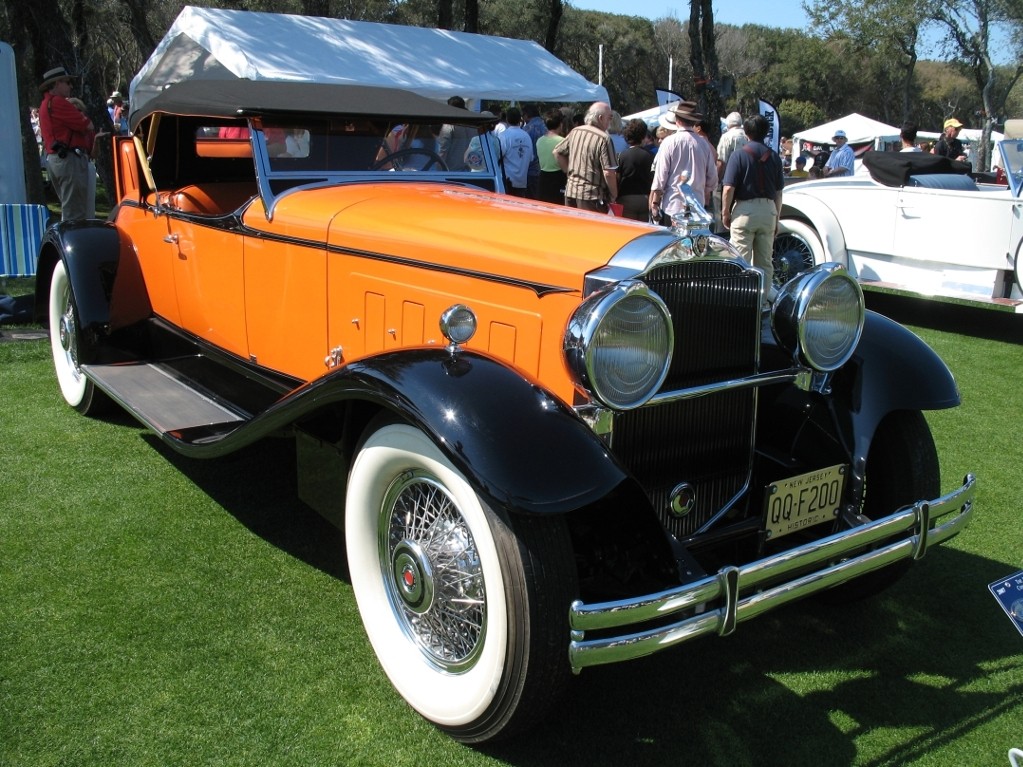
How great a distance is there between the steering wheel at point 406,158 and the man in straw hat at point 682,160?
12.9 feet

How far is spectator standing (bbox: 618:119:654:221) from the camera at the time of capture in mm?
9211

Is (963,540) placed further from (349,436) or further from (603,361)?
(349,436)

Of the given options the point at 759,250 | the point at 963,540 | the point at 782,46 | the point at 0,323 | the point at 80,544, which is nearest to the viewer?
the point at 80,544

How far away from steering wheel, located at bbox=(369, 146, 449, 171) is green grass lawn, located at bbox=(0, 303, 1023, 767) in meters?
1.60

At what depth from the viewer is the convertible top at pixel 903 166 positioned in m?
8.44

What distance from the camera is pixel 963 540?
3756mm

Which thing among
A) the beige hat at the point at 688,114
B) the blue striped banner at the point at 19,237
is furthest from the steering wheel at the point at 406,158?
the blue striped banner at the point at 19,237

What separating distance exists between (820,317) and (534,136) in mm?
9983

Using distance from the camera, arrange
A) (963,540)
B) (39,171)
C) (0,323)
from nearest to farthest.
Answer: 1. (963,540)
2. (0,323)
3. (39,171)

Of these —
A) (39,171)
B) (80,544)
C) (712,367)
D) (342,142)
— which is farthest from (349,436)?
(39,171)

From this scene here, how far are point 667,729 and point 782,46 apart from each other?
64.4 metres

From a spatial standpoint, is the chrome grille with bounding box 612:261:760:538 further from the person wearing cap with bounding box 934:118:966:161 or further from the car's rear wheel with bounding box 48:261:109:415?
the person wearing cap with bounding box 934:118:966:161

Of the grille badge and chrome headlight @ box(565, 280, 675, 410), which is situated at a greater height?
chrome headlight @ box(565, 280, 675, 410)

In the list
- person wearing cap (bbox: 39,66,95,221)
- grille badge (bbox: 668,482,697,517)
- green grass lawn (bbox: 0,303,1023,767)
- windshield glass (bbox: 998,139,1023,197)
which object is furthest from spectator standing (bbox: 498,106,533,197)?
grille badge (bbox: 668,482,697,517)
